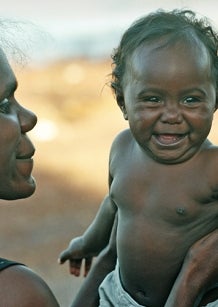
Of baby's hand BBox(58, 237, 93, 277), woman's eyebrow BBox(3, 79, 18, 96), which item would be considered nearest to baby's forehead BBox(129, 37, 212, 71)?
woman's eyebrow BBox(3, 79, 18, 96)

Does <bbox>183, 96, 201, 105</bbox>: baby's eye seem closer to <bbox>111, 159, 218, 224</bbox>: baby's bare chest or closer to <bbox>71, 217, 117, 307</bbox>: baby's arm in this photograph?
<bbox>111, 159, 218, 224</bbox>: baby's bare chest

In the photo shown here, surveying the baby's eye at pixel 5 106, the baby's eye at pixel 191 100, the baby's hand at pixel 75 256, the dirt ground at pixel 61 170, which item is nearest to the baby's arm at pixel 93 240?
the baby's hand at pixel 75 256

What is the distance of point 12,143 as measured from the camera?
10.3 feet

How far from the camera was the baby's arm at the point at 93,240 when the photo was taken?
404 centimetres

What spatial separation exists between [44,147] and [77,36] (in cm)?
393

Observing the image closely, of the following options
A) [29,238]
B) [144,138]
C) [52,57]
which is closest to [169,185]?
[144,138]

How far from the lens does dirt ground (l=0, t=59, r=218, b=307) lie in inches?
288

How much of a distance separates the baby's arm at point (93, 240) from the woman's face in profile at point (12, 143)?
799mm

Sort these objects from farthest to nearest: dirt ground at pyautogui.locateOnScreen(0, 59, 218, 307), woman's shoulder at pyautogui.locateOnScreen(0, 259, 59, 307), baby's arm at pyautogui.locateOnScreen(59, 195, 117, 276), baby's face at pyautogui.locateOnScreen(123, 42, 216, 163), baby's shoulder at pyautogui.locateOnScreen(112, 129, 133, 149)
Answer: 1. dirt ground at pyautogui.locateOnScreen(0, 59, 218, 307)
2. baby's arm at pyautogui.locateOnScreen(59, 195, 117, 276)
3. baby's shoulder at pyautogui.locateOnScreen(112, 129, 133, 149)
4. baby's face at pyautogui.locateOnScreen(123, 42, 216, 163)
5. woman's shoulder at pyautogui.locateOnScreen(0, 259, 59, 307)

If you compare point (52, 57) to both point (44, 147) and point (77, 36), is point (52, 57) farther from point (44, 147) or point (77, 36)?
point (44, 147)

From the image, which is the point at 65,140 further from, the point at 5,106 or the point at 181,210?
the point at 5,106

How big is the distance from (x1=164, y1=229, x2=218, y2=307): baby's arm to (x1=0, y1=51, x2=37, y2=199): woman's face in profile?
65 centimetres

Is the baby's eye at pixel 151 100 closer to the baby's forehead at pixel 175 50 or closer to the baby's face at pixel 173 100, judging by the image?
the baby's face at pixel 173 100

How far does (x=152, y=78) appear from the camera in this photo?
11.7 feet
